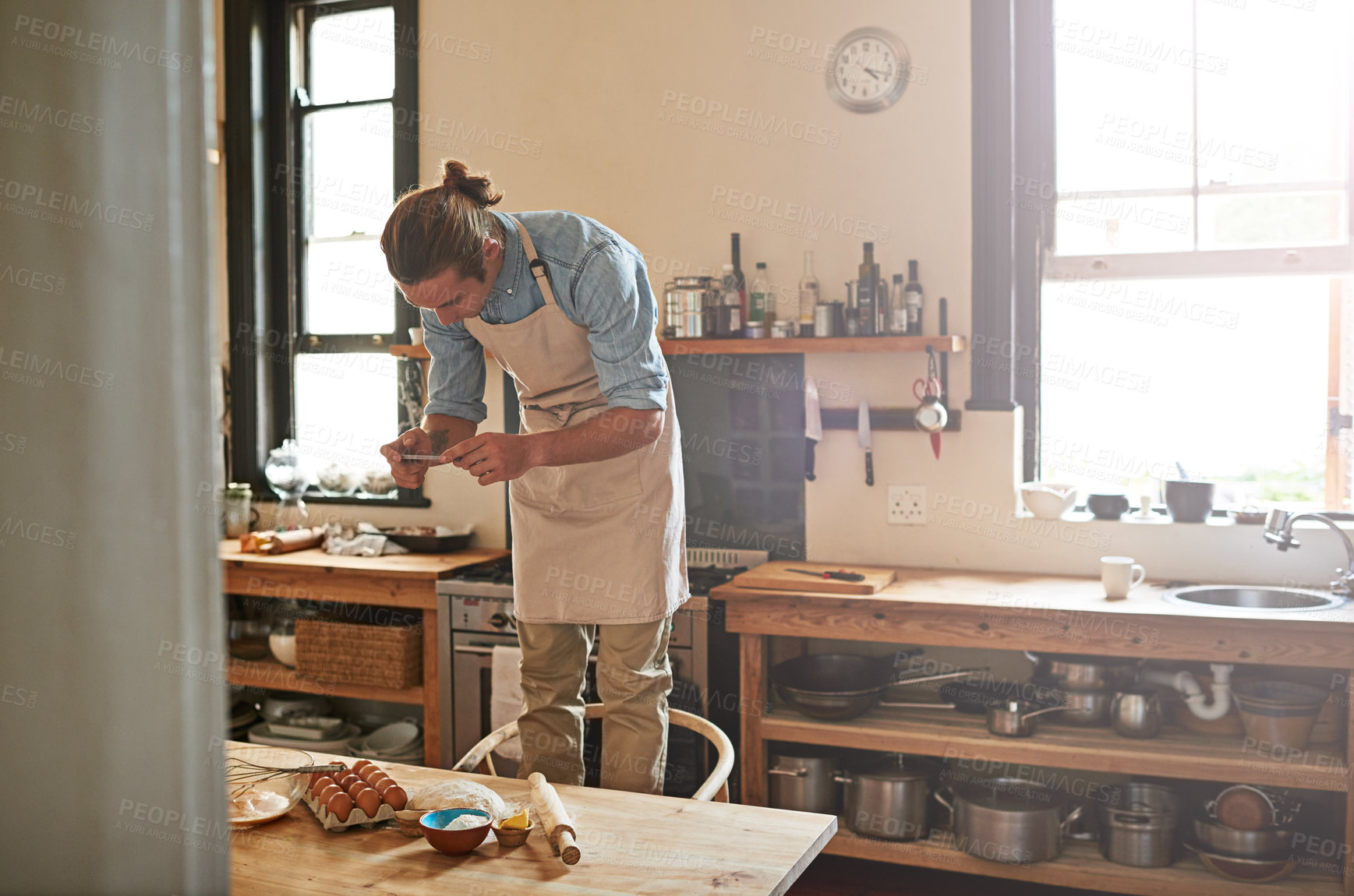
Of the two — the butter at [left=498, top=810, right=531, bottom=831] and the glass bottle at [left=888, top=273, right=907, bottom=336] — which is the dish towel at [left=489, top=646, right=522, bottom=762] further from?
the butter at [left=498, top=810, right=531, bottom=831]

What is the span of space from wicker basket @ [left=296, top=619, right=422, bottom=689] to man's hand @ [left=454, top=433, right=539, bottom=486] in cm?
174

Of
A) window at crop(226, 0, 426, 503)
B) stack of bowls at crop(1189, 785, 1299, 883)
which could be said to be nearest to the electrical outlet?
stack of bowls at crop(1189, 785, 1299, 883)

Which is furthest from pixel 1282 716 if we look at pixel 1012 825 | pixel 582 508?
pixel 582 508

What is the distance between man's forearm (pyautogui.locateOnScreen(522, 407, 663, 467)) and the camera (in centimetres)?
200

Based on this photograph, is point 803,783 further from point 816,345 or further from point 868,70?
point 868,70

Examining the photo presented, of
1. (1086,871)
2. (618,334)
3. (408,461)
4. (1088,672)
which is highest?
(618,334)

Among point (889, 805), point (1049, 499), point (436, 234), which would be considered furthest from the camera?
point (1049, 499)

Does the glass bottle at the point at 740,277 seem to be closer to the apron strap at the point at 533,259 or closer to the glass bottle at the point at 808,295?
the glass bottle at the point at 808,295

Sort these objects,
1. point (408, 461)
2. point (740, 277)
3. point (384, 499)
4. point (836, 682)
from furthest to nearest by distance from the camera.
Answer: point (384, 499) < point (740, 277) < point (836, 682) < point (408, 461)

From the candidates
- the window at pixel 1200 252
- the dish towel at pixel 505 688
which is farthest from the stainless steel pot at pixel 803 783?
the window at pixel 1200 252

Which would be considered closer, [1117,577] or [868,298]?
[1117,577]

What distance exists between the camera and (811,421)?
3.51 metres

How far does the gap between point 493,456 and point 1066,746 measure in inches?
69.5

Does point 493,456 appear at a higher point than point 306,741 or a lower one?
higher
